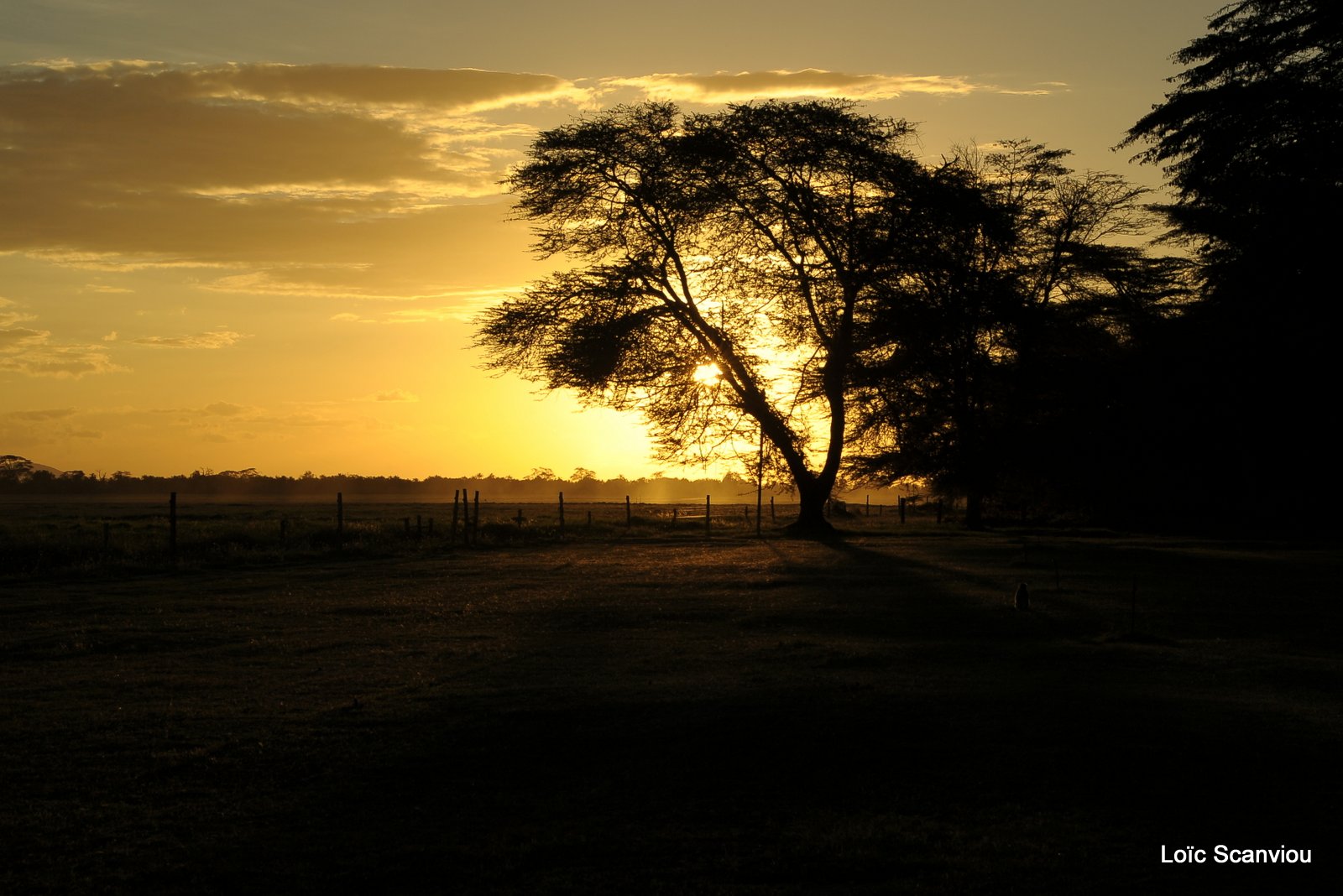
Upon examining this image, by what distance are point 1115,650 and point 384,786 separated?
→ 983cm

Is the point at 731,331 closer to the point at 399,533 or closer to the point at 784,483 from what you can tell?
the point at 784,483

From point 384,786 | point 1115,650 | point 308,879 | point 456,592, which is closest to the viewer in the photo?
point 308,879

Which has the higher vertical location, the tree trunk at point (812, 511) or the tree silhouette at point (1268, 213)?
the tree silhouette at point (1268, 213)

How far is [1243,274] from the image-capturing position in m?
33.4

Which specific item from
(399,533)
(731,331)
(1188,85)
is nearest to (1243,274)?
(1188,85)

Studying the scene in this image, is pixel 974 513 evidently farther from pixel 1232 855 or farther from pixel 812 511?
pixel 1232 855

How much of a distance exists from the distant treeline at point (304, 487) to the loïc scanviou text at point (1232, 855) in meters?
139

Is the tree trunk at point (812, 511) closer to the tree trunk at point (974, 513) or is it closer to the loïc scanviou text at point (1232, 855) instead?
the tree trunk at point (974, 513)

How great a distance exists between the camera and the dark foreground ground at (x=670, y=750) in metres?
7.52

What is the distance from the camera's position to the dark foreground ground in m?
7.52

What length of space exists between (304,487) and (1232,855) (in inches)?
6500

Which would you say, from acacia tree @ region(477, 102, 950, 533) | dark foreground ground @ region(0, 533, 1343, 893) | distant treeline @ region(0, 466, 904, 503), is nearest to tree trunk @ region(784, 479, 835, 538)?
acacia tree @ region(477, 102, 950, 533)

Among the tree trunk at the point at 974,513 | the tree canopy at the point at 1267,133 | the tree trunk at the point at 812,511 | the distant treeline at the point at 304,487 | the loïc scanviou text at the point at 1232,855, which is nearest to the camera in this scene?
the loïc scanviou text at the point at 1232,855

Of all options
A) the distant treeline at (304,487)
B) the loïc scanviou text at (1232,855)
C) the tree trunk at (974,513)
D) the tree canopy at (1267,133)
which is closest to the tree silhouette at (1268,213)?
the tree canopy at (1267,133)
